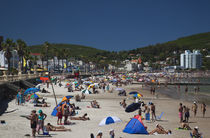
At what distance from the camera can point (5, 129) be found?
11.8 metres

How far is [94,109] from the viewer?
785 inches

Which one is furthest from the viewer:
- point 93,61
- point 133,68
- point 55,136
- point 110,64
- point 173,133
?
point 110,64

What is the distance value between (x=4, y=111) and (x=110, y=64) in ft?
593

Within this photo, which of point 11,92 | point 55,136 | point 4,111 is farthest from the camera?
point 11,92

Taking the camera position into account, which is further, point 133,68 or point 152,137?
point 133,68

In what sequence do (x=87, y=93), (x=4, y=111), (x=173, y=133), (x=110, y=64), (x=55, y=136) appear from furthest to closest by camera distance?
(x=110, y=64) < (x=87, y=93) < (x=4, y=111) < (x=173, y=133) < (x=55, y=136)

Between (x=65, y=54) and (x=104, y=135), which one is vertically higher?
(x=65, y=54)

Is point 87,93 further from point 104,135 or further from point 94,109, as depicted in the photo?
point 104,135

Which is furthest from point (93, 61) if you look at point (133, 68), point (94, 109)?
point (94, 109)

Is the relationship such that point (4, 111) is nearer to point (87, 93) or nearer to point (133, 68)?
point (87, 93)

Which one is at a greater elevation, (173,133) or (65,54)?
(65,54)

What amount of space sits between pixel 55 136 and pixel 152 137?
4503 millimetres

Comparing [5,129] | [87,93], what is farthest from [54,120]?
[87,93]

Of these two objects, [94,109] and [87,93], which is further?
[87,93]
